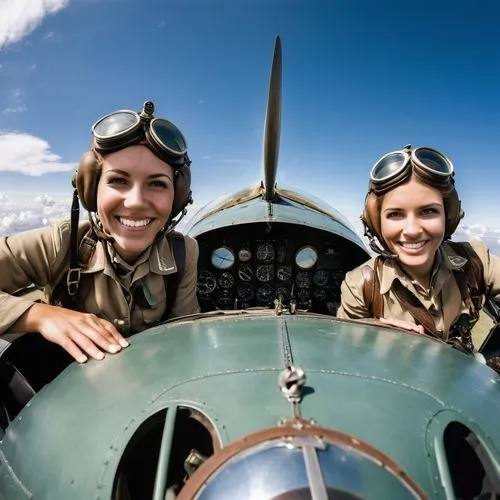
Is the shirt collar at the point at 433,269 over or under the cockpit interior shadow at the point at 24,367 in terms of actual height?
over

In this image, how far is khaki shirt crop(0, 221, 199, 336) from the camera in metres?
2.30

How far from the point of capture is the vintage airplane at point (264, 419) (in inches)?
41.2

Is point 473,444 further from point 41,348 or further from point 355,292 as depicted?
point 41,348

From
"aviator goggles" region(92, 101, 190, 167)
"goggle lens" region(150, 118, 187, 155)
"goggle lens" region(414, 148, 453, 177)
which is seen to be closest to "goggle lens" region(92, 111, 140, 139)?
"aviator goggles" region(92, 101, 190, 167)

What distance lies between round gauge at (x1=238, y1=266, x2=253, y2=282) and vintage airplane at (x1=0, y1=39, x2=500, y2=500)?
2375 millimetres

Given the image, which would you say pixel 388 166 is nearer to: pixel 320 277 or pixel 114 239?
pixel 114 239

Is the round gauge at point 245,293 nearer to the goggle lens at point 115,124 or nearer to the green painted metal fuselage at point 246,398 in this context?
the goggle lens at point 115,124

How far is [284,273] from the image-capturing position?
4.59 m

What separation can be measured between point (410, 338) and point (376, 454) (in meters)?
0.95

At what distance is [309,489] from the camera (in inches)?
38.3

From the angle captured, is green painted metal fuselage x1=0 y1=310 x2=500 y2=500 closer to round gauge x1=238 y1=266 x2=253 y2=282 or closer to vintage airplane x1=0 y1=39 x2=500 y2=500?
vintage airplane x1=0 y1=39 x2=500 y2=500

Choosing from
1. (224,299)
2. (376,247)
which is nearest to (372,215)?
(376,247)

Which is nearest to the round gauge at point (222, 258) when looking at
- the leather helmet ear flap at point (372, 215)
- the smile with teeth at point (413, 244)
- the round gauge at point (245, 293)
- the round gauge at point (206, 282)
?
the round gauge at point (206, 282)

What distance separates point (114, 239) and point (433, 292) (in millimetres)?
2000
